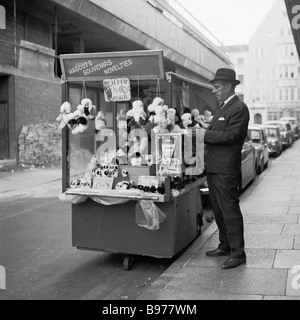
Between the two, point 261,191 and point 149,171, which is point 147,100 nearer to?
point 149,171

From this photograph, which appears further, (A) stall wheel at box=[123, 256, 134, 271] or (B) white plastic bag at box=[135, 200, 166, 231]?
(A) stall wheel at box=[123, 256, 134, 271]

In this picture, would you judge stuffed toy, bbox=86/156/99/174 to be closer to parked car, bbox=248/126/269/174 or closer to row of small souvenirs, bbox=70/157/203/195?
row of small souvenirs, bbox=70/157/203/195

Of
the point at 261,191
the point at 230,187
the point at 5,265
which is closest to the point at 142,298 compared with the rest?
the point at 230,187

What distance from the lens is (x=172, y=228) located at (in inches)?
211

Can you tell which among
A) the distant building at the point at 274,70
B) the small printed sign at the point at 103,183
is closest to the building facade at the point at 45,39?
the small printed sign at the point at 103,183

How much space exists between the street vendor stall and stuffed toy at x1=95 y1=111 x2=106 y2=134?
14 millimetres

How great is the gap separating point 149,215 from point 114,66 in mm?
1744

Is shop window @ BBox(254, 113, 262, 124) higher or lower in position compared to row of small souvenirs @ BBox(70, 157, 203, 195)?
higher

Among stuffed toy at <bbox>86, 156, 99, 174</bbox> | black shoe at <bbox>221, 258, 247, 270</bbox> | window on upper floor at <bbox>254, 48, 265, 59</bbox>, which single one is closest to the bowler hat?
stuffed toy at <bbox>86, 156, 99, 174</bbox>

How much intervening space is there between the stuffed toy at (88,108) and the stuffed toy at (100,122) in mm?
67

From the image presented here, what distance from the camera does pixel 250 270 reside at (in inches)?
198

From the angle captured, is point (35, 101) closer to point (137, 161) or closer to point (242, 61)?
point (137, 161)

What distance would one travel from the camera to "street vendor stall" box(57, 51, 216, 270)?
531cm

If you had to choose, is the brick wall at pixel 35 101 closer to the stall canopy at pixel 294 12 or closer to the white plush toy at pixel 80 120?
the stall canopy at pixel 294 12
